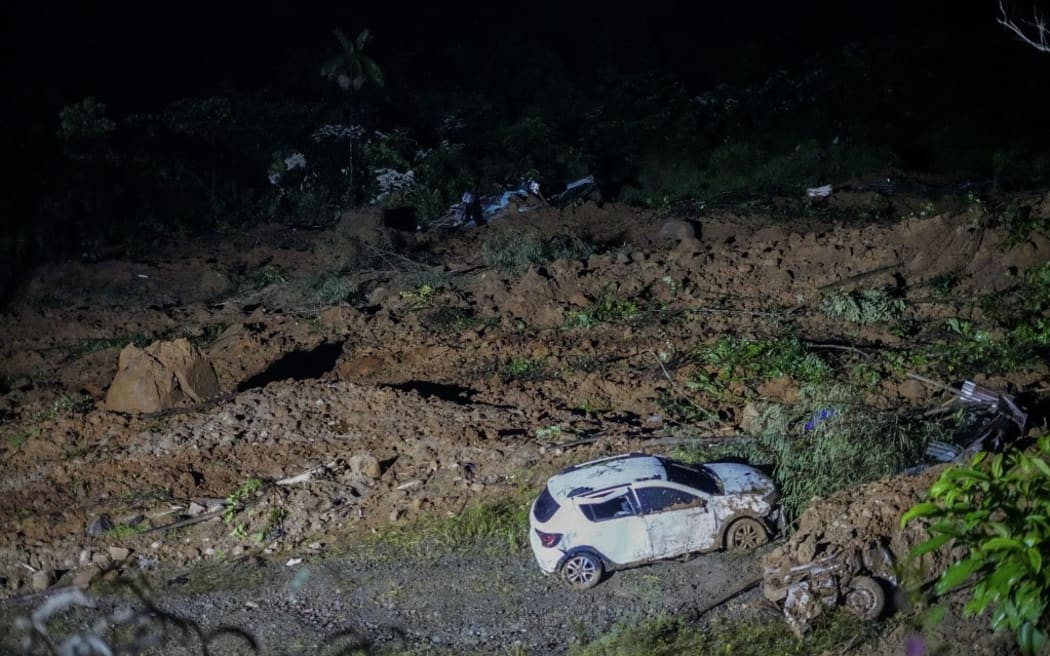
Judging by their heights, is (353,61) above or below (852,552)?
above

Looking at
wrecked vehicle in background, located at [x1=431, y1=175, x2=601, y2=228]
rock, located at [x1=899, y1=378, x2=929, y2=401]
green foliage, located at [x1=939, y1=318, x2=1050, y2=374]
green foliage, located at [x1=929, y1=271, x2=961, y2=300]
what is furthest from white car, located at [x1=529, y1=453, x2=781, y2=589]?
wrecked vehicle in background, located at [x1=431, y1=175, x2=601, y2=228]

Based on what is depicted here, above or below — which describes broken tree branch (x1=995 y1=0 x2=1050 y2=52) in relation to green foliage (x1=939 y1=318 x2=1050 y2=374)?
above

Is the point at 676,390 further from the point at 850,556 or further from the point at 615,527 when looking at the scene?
the point at 850,556

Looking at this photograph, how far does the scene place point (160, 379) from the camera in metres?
13.6

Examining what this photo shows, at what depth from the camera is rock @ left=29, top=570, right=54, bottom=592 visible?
33.9 feet

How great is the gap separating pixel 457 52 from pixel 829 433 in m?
33.5

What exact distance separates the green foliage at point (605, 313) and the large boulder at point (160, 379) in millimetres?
5727

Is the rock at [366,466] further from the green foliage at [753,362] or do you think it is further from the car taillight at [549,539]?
the green foliage at [753,362]

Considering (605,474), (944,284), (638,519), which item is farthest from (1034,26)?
(638,519)

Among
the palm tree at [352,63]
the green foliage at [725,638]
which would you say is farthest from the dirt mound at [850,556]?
the palm tree at [352,63]

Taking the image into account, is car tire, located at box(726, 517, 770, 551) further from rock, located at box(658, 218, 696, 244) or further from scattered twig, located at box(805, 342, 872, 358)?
rock, located at box(658, 218, 696, 244)

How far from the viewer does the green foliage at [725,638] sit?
784 cm

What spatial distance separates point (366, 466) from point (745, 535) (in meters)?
4.57

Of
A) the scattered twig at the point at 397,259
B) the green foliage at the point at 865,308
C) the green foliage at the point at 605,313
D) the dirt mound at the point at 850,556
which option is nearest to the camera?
the dirt mound at the point at 850,556
